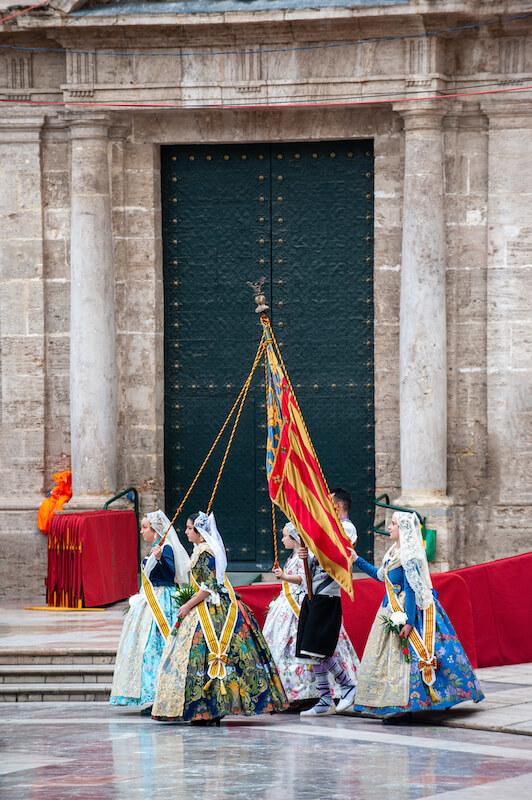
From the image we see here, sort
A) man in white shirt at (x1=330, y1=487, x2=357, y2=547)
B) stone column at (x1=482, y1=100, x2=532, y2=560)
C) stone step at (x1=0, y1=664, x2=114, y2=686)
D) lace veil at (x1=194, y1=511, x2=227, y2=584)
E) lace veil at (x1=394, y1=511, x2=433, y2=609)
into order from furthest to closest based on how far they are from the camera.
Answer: stone column at (x1=482, y1=100, x2=532, y2=560)
stone step at (x1=0, y1=664, x2=114, y2=686)
man in white shirt at (x1=330, y1=487, x2=357, y2=547)
lace veil at (x1=194, y1=511, x2=227, y2=584)
lace veil at (x1=394, y1=511, x2=433, y2=609)

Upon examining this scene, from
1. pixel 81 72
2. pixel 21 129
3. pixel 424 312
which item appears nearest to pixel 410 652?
pixel 424 312

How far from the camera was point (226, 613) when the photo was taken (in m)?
13.9

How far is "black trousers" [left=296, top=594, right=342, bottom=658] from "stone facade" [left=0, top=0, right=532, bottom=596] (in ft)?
22.0

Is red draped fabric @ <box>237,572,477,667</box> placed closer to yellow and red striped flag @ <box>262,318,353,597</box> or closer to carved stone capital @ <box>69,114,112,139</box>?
yellow and red striped flag @ <box>262,318,353,597</box>

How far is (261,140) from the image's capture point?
22.0 metres

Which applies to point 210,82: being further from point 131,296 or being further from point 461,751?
point 461,751

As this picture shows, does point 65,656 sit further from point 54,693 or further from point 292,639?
point 292,639

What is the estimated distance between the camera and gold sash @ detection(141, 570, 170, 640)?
14.6 metres

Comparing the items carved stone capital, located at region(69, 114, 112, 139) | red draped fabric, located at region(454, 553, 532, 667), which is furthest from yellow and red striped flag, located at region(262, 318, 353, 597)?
carved stone capital, located at region(69, 114, 112, 139)

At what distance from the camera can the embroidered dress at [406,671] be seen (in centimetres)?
1361

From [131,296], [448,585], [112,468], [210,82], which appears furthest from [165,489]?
[448,585]

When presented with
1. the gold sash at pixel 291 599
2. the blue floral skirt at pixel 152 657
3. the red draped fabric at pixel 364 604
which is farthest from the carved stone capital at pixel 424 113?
the blue floral skirt at pixel 152 657

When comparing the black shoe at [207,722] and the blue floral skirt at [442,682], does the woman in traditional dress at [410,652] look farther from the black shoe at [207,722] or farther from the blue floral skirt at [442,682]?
the black shoe at [207,722]

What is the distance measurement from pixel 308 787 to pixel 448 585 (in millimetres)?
4706
